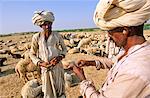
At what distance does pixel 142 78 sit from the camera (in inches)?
76.8

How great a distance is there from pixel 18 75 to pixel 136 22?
8804 mm

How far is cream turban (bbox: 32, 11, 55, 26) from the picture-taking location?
5.77 metres

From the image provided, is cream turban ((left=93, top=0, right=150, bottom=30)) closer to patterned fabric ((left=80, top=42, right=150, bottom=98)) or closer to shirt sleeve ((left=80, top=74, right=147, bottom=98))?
patterned fabric ((left=80, top=42, right=150, bottom=98))

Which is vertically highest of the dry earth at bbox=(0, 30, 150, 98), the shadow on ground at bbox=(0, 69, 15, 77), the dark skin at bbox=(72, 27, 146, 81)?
the dark skin at bbox=(72, 27, 146, 81)

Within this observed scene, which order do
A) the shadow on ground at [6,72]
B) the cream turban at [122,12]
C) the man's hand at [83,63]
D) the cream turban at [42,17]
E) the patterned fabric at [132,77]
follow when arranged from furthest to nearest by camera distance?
the shadow on ground at [6,72] < the cream turban at [42,17] < the man's hand at [83,63] < the cream turban at [122,12] < the patterned fabric at [132,77]

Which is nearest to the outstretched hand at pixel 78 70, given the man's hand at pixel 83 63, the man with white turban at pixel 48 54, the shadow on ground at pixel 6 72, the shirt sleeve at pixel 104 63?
the man's hand at pixel 83 63

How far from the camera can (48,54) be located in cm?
596

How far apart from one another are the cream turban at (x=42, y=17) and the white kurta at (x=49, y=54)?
0.28 meters

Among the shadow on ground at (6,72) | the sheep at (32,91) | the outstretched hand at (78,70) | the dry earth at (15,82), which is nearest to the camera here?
the outstretched hand at (78,70)

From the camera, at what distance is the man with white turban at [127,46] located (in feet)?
6.49

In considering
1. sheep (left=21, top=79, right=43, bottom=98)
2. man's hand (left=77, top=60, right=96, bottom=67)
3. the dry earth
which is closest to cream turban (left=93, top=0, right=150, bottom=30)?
man's hand (left=77, top=60, right=96, bottom=67)

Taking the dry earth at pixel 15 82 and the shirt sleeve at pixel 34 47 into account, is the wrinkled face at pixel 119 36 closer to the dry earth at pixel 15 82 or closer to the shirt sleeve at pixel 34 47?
the shirt sleeve at pixel 34 47

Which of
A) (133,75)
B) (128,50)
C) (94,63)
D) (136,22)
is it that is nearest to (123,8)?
(136,22)

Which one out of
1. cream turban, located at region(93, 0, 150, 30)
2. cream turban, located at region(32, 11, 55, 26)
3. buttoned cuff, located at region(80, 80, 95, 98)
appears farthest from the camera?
cream turban, located at region(32, 11, 55, 26)
